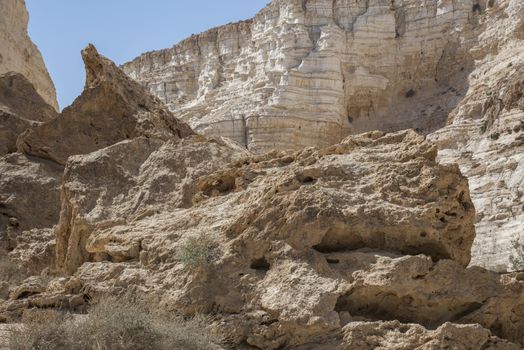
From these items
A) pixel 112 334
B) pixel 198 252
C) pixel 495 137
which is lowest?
pixel 112 334

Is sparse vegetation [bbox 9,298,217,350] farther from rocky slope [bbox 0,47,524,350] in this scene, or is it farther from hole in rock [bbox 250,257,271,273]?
hole in rock [bbox 250,257,271,273]

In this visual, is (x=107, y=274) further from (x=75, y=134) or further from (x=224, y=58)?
(x=224, y=58)

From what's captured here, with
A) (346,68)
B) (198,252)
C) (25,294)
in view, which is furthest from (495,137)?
(25,294)

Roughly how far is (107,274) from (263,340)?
1469 mm

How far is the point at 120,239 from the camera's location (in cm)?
648

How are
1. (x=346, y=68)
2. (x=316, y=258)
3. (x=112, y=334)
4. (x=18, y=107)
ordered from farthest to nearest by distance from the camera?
(x=346, y=68) < (x=18, y=107) < (x=316, y=258) < (x=112, y=334)

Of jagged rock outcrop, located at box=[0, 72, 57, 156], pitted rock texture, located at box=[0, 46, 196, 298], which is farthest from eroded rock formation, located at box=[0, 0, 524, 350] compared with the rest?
jagged rock outcrop, located at box=[0, 72, 57, 156]

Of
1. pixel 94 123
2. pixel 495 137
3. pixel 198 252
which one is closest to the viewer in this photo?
pixel 198 252

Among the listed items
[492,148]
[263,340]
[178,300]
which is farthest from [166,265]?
[492,148]

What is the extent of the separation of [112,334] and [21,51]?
21903 millimetres

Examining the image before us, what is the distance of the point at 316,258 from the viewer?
18.2 ft

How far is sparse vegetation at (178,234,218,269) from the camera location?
5668 mm

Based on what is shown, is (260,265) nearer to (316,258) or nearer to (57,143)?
(316,258)

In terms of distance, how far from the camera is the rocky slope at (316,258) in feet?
17.2
